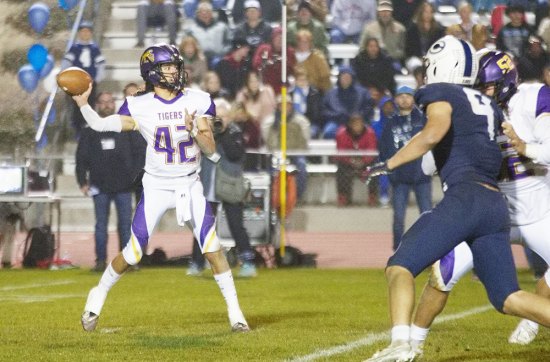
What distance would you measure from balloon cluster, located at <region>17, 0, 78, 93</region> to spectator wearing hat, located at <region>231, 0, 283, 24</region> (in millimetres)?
2688

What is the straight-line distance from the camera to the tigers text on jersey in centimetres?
796

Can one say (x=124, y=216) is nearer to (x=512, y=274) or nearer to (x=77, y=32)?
(x=77, y=32)

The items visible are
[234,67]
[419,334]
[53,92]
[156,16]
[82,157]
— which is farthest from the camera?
[156,16]

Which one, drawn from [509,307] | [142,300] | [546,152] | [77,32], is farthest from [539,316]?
[77,32]

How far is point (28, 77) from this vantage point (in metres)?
16.5

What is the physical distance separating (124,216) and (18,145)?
3159 millimetres

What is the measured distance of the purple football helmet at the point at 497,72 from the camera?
6.51m

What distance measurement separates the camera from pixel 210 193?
1285 cm

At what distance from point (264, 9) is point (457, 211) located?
12.1 metres

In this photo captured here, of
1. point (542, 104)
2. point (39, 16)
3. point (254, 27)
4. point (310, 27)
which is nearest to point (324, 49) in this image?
point (310, 27)

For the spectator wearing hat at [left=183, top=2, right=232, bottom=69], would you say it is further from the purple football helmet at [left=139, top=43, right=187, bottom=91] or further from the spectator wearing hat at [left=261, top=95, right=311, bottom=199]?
the purple football helmet at [left=139, top=43, right=187, bottom=91]

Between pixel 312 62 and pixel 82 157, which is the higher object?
pixel 312 62

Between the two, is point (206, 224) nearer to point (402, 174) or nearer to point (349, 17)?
point (402, 174)

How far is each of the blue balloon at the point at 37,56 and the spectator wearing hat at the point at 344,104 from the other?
3882 mm
